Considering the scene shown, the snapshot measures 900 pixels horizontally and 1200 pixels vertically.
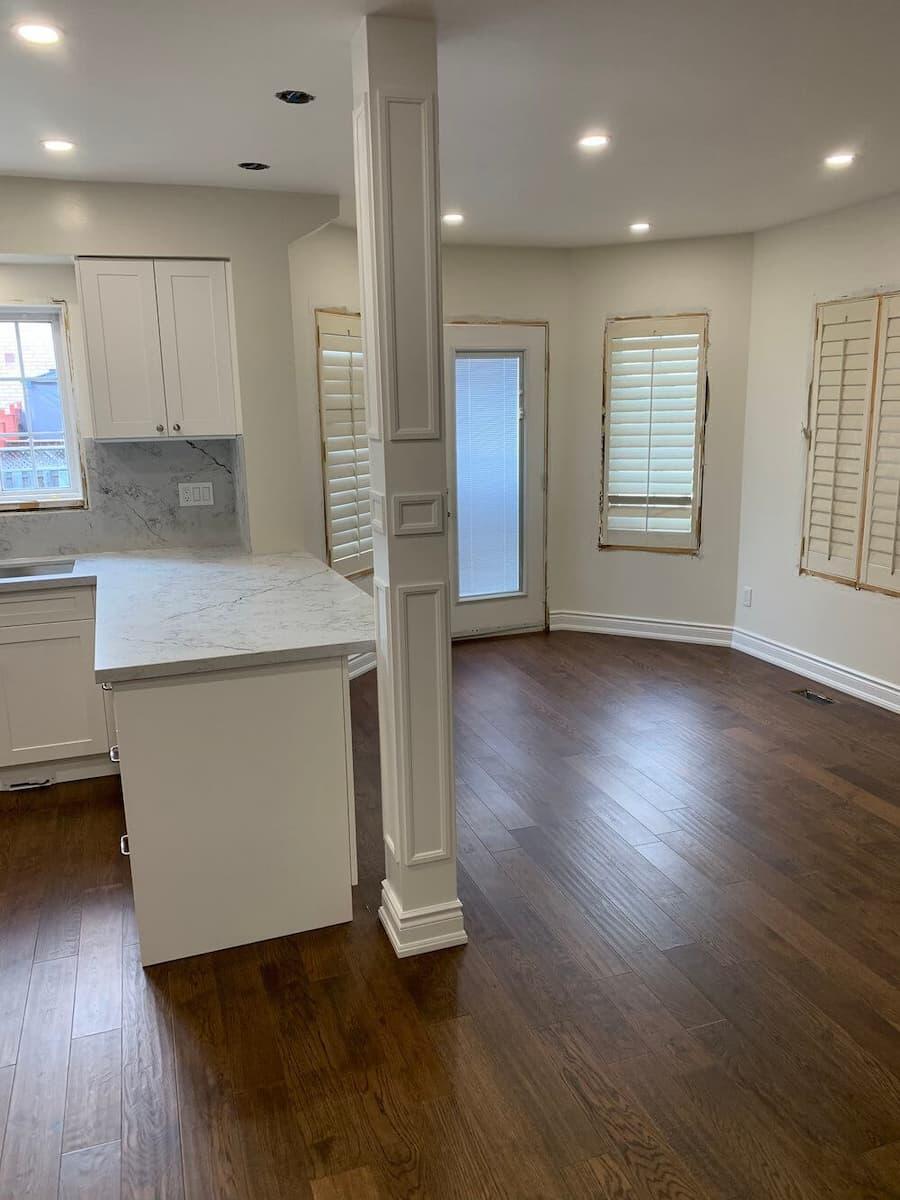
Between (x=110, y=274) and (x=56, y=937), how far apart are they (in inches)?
104

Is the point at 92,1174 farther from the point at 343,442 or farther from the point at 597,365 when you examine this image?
the point at 597,365

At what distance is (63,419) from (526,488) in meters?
2.91

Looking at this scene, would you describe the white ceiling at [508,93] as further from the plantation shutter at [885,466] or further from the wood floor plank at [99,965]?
the wood floor plank at [99,965]

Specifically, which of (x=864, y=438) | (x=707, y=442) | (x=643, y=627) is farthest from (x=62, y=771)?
(x=864, y=438)

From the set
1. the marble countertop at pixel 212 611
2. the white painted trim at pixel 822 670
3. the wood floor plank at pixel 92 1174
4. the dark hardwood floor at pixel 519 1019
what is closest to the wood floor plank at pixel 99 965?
the dark hardwood floor at pixel 519 1019

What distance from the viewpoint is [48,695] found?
3668 mm

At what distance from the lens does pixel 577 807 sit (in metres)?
3.52

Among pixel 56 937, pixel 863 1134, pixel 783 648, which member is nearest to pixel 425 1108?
pixel 863 1134

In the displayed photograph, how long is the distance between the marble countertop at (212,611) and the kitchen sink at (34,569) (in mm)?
91

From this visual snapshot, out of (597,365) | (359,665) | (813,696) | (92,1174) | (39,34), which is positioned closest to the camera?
(92,1174)

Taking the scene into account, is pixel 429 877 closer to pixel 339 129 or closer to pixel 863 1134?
pixel 863 1134

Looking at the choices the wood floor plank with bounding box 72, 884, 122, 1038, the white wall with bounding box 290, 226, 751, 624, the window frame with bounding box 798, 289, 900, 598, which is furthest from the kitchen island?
the window frame with bounding box 798, 289, 900, 598

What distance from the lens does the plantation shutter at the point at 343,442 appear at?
4.79 meters

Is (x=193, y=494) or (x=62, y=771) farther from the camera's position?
(x=193, y=494)
